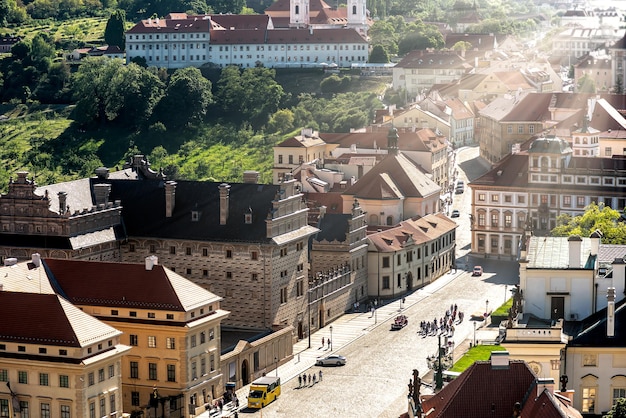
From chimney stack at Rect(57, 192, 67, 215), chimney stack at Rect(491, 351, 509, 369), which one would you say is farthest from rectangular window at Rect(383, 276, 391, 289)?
chimney stack at Rect(491, 351, 509, 369)

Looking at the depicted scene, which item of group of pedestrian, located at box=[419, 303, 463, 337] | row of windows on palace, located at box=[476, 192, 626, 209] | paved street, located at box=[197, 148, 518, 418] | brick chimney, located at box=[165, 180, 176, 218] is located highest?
brick chimney, located at box=[165, 180, 176, 218]

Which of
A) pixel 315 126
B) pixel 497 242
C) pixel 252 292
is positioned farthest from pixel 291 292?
pixel 315 126

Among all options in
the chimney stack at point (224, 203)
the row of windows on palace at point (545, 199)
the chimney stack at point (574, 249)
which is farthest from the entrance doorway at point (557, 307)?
the row of windows on palace at point (545, 199)

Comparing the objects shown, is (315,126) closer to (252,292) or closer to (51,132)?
(51,132)

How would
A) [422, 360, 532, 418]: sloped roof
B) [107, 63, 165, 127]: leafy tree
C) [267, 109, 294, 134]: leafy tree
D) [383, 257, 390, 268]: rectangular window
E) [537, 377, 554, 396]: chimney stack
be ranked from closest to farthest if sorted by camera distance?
[537, 377, 554, 396]: chimney stack, [422, 360, 532, 418]: sloped roof, [383, 257, 390, 268]: rectangular window, [267, 109, 294, 134]: leafy tree, [107, 63, 165, 127]: leafy tree

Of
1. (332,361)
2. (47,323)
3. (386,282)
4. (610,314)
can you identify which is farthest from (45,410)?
(386,282)

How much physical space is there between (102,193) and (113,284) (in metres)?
16.4

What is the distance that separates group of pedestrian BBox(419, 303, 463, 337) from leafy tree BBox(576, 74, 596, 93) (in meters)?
86.5

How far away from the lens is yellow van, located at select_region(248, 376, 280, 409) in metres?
80.4

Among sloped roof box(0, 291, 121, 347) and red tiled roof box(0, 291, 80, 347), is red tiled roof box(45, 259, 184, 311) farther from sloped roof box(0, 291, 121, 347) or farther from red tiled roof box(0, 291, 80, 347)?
red tiled roof box(0, 291, 80, 347)

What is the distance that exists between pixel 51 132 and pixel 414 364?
119 metres

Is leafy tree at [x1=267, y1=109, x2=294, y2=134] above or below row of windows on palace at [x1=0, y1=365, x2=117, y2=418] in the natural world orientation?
above

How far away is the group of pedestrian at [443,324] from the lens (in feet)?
316

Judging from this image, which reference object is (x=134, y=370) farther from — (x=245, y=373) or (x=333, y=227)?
(x=333, y=227)
